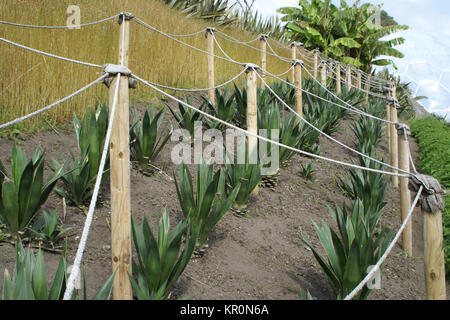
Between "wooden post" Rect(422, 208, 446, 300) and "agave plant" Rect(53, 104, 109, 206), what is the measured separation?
1.88 m

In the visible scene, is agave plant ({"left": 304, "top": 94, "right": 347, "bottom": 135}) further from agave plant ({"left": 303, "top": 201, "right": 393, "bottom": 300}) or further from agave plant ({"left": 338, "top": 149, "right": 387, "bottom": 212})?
agave plant ({"left": 303, "top": 201, "right": 393, "bottom": 300})

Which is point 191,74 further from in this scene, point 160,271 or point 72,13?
point 160,271

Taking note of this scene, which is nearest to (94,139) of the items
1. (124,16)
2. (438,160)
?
(124,16)

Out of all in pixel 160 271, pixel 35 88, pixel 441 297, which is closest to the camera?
pixel 441 297

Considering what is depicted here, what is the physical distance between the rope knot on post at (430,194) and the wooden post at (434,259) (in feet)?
0.09

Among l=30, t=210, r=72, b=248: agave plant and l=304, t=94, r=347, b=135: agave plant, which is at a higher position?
l=304, t=94, r=347, b=135: agave plant

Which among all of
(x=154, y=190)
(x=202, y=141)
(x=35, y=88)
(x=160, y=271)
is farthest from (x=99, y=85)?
(x=160, y=271)

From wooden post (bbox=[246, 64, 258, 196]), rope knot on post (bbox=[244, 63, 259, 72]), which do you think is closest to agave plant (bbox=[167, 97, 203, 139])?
wooden post (bbox=[246, 64, 258, 196])

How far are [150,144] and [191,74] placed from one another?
3036 mm

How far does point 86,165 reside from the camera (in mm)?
2465

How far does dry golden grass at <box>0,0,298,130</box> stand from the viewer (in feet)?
11.3

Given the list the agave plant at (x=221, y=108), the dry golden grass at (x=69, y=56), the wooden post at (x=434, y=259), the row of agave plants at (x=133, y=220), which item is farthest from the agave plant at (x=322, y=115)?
the wooden post at (x=434, y=259)

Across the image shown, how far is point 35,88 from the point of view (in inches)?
142

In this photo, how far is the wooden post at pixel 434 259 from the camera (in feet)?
5.30
